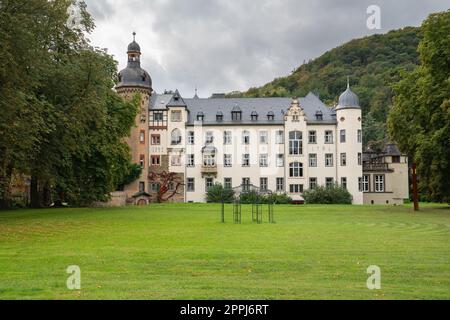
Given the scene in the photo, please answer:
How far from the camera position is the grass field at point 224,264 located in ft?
29.0

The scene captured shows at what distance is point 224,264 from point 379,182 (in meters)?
56.9

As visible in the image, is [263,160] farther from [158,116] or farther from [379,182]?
[379,182]

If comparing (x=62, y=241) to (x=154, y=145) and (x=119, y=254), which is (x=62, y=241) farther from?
(x=154, y=145)

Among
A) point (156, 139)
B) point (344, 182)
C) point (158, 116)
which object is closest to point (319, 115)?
point (344, 182)

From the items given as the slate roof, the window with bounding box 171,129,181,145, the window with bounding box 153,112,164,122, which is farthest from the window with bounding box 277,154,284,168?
the window with bounding box 153,112,164,122

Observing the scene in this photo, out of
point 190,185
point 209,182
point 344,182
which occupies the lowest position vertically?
point 190,185

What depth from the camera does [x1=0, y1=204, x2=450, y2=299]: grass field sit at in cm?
885

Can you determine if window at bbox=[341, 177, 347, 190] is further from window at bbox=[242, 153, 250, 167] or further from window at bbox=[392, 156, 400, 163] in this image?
window at bbox=[242, 153, 250, 167]

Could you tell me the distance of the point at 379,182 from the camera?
66.2 metres

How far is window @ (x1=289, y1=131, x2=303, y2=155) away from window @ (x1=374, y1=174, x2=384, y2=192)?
32.0 ft

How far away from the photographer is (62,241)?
1759cm

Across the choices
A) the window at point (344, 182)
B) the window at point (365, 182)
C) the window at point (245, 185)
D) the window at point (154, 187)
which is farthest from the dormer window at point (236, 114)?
the window at point (365, 182)
